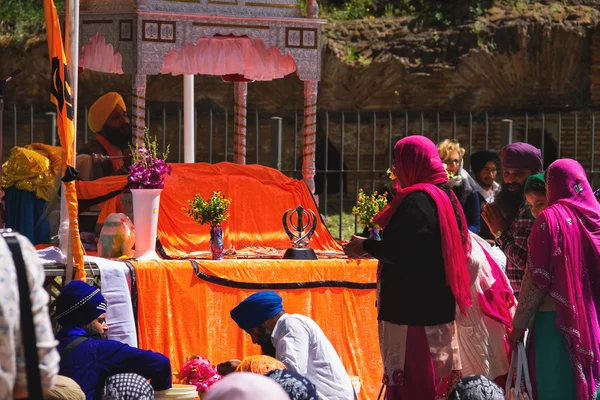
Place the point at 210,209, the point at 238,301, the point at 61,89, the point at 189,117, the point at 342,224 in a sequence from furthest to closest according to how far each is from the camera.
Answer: the point at 342,224 → the point at 189,117 → the point at 210,209 → the point at 238,301 → the point at 61,89

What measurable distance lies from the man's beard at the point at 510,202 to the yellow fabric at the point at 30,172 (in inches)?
121

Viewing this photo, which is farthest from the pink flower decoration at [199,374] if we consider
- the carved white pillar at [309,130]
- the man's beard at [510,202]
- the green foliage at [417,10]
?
the green foliage at [417,10]

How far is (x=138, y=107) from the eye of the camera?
857 cm

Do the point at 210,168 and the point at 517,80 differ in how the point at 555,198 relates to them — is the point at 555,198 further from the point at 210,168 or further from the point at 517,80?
the point at 517,80

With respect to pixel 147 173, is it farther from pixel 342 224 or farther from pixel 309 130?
pixel 342 224

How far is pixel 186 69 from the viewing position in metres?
10.2

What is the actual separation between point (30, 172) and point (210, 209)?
1.30 meters

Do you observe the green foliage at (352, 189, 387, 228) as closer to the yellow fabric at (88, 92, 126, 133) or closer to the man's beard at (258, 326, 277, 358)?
the yellow fabric at (88, 92, 126, 133)

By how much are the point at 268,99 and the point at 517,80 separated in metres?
3.47

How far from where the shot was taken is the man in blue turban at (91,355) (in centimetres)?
503

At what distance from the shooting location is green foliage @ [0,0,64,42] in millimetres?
16656

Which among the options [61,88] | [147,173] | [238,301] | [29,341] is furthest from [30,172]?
[29,341]

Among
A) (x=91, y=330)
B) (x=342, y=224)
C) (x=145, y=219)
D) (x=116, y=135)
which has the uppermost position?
(x=116, y=135)

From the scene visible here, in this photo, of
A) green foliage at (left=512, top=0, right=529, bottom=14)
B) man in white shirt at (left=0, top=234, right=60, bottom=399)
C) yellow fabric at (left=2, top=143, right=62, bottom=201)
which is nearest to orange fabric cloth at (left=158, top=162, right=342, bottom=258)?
yellow fabric at (left=2, top=143, right=62, bottom=201)
